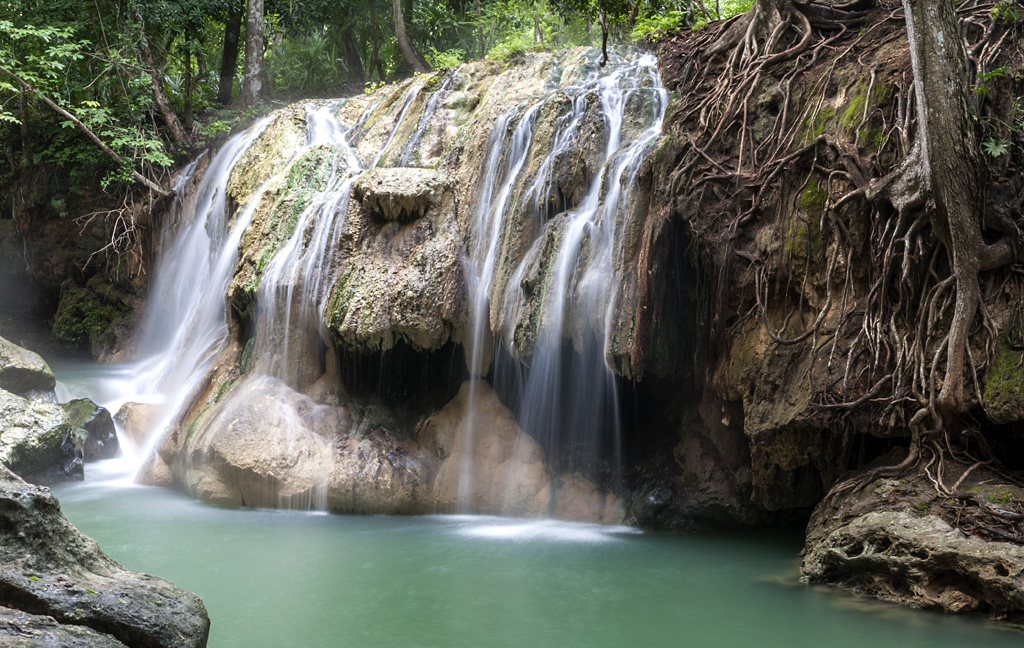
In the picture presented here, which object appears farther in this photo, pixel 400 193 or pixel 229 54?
pixel 229 54

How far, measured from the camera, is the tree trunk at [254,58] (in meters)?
16.0

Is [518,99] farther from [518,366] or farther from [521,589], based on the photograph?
[521,589]

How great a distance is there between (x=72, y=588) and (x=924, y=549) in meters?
4.69

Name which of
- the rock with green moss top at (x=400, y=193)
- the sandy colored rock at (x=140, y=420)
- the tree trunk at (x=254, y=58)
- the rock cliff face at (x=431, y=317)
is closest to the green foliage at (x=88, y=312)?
the tree trunk at (x=254, y=58)

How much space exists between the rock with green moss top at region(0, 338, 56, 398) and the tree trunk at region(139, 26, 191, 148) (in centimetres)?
610

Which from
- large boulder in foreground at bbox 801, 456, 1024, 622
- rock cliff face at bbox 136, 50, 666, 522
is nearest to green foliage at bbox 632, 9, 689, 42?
rock cliff face at bbox 136, 50, 666, 522

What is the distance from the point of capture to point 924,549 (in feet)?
17.3

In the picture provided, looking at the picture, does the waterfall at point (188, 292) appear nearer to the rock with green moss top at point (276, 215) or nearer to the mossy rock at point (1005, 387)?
the rock with green moss top at point (276, 215)

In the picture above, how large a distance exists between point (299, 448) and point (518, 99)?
489 cm

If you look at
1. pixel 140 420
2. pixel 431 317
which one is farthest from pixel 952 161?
pixel 140 420

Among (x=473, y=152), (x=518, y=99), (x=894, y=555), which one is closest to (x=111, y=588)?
(x=894, y=555)

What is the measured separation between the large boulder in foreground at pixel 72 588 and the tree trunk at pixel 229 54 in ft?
52.1

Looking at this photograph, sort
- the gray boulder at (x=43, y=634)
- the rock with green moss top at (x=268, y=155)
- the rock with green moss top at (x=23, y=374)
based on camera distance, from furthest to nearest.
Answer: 1. the rock with green moss top at (x=268, y=155)
2. the rock with green moss top at (x=23, y=374)
3. the gray boulder at (x=43, y=634)

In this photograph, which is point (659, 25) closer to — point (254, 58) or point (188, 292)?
point (188, 292)
